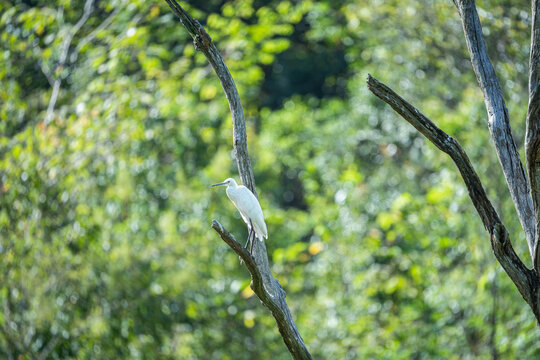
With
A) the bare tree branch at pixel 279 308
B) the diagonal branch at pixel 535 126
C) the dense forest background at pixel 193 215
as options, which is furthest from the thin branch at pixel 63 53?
the diagonal branch at pixel 535 126

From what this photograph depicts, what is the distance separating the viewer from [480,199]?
231 centimetres

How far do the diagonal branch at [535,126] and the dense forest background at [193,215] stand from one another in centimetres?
313

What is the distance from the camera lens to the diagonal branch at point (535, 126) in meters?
2.14

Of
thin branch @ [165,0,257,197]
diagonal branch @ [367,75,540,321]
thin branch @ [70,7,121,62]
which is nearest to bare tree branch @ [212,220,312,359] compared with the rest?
thin branch @ [165,0,257,197]

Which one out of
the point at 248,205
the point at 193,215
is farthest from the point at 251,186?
the point at 193,215

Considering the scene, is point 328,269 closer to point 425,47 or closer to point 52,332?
point 425,47

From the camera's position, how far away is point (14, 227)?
5.46 metres

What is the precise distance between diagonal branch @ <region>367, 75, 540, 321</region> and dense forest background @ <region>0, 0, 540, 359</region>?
293 cm

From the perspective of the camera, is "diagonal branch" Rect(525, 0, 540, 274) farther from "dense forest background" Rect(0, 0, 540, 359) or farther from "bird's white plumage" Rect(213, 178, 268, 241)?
"dense forest background" Rect(0, 0, 540, 359)

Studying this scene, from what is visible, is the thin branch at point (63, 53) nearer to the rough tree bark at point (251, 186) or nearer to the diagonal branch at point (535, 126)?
the rough tree bark at point (251, 186)

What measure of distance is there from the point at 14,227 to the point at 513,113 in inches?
176

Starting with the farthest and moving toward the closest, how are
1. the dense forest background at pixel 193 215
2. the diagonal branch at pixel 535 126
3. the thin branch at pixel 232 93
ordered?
the dense forest background at pixel 193 215 < the thin branch at pixel 232 93 < the diagonal branch at pixel 535 126

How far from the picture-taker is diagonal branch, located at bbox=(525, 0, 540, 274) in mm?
2145

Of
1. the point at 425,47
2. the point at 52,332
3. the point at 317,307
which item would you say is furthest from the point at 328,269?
the point at 52,332
